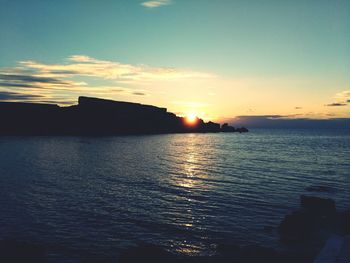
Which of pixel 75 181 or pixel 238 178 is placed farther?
pixel 238 178

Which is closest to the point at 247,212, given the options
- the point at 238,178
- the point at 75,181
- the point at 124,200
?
the point at 124,200

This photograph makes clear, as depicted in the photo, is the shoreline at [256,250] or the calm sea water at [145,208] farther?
the calm sea water at [145,208]

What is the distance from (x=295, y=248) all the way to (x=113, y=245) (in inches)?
456

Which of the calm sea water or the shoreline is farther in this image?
the calm sea water

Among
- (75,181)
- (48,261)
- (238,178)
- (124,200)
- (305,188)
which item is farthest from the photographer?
(238,178)

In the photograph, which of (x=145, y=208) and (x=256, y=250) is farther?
A: (x=145, y=208)

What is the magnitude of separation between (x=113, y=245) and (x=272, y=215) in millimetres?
13876

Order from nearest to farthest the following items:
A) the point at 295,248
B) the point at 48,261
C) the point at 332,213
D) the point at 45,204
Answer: the point at 48,261
the point at 295,248
the point at 332,213
the point at 45,204

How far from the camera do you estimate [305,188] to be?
124 ft

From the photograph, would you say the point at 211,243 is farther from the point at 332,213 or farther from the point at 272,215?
the point at 332,213

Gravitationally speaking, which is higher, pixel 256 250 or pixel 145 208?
pixel 256 250

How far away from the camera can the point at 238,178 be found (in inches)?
1753

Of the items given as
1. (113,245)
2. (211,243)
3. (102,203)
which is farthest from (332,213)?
(102,203)

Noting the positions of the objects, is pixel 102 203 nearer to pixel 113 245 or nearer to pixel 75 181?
pixel 113 245
